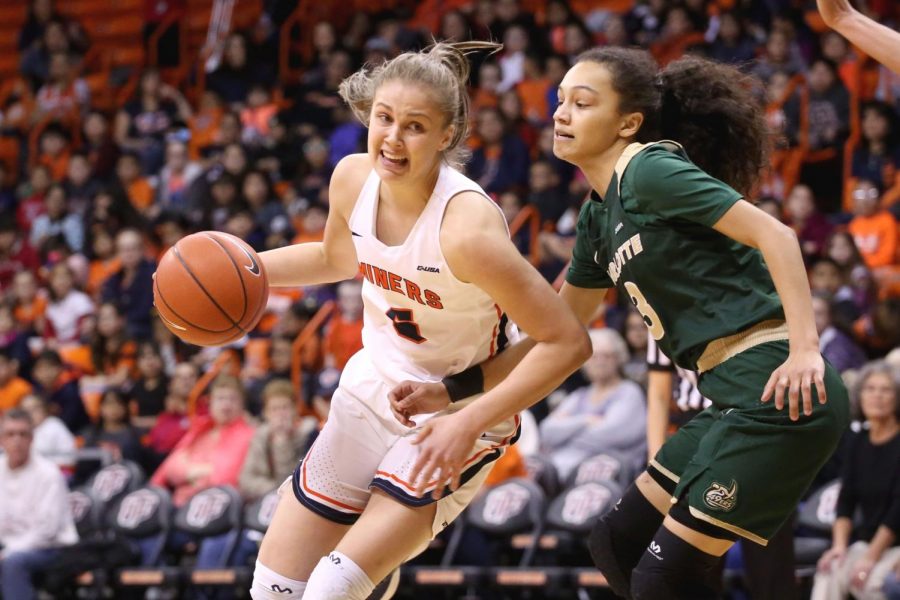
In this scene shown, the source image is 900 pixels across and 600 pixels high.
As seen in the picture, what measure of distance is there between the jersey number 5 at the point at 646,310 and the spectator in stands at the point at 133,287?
8044 millimetres

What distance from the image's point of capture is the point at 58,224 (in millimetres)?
13328

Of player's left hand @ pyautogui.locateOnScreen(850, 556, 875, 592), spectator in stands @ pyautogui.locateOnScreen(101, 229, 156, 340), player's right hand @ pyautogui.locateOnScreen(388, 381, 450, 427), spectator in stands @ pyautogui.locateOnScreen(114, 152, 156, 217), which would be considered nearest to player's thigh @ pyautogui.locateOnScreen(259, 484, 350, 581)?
player's right hand @ pyautogui.locateOnScreen(388, 381, 450, 427)

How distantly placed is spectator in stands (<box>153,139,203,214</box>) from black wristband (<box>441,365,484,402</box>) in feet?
31.6

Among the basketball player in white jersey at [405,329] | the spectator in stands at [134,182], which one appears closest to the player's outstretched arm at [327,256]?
the basketball player in white jersey at [405,329]

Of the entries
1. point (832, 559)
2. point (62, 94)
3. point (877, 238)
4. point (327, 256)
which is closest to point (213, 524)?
point (832, 559)

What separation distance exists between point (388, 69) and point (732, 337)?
1.25 metres

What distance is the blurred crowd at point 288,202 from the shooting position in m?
8.29

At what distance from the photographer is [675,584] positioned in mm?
3539

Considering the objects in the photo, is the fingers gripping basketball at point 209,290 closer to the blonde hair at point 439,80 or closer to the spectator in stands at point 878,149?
the blonde hair at point 439,80

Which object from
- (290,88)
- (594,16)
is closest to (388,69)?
(594,16)

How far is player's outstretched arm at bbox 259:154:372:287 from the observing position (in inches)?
162

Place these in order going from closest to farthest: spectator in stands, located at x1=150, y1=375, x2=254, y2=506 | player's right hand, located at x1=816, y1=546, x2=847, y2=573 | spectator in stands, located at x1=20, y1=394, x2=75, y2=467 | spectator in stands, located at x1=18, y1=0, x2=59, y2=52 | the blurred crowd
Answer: player's right hand, located at x1=816, y1=546, x2=847, y2=573 → the blurred crowd → spectator in stands, located at x1=150, y1=375, x2=254, y2=506 → spectator in stands, located at x1=20, y1=394, x2=75, y2=467 → spectator in stands, located at x1=18, y1=0, x2=59, y2=52

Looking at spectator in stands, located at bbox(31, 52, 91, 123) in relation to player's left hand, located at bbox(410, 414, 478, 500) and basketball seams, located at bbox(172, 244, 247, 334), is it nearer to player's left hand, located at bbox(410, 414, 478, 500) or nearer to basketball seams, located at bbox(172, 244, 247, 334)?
basketball seams, located at bbox(172, 244, 247, 334)

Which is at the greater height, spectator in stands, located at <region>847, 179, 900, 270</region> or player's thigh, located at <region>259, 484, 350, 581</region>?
player's thigh, located at <region>259, 484, 350, 581</region>
